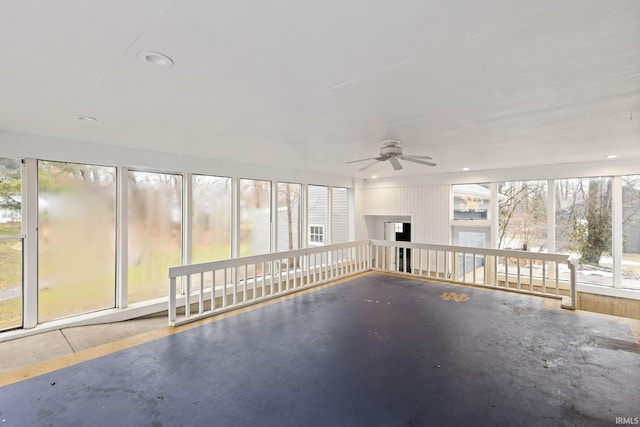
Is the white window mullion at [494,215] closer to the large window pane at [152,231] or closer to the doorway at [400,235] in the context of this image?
the doorway at [400,235]

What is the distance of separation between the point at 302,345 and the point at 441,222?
558 cm

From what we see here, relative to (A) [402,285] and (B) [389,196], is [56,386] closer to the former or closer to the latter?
(A) [402,285]

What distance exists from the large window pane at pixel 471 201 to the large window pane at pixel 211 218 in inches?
207

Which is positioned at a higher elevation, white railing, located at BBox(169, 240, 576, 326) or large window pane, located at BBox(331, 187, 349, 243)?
large window pane, located at BBox(331, 187, 349, 243)

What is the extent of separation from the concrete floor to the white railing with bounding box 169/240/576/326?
21.6 inches

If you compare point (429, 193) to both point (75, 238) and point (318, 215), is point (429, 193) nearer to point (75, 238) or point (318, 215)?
point (318, 215)

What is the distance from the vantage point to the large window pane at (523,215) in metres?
6.29

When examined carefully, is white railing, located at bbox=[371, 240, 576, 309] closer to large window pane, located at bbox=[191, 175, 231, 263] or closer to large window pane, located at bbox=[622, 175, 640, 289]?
large window pane, located at bbox=[622, 175, 640, 289]

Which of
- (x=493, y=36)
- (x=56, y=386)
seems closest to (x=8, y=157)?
(x=56, y=386)

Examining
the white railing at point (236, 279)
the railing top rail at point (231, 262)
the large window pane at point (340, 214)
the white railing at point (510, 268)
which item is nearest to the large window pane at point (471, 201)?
the white railing at point (510, 268)

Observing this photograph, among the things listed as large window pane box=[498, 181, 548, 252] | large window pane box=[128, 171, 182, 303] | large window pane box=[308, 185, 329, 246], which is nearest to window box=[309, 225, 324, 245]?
large window pane box=[308, 185, 329, 246]

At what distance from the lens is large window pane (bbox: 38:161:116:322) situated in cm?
420

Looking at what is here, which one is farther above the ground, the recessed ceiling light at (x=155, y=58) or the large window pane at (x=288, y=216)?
the recessed ceiling light at (x=155, y=58)

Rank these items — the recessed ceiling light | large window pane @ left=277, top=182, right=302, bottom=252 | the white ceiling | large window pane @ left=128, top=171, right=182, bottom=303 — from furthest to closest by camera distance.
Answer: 1. large window pane @ left=277, top=182, right=302, bottom=252
2. large window pane @ left=128, top=171, right=182, bottom=303
3. the recessed ceiling light
4. the white ceiling
